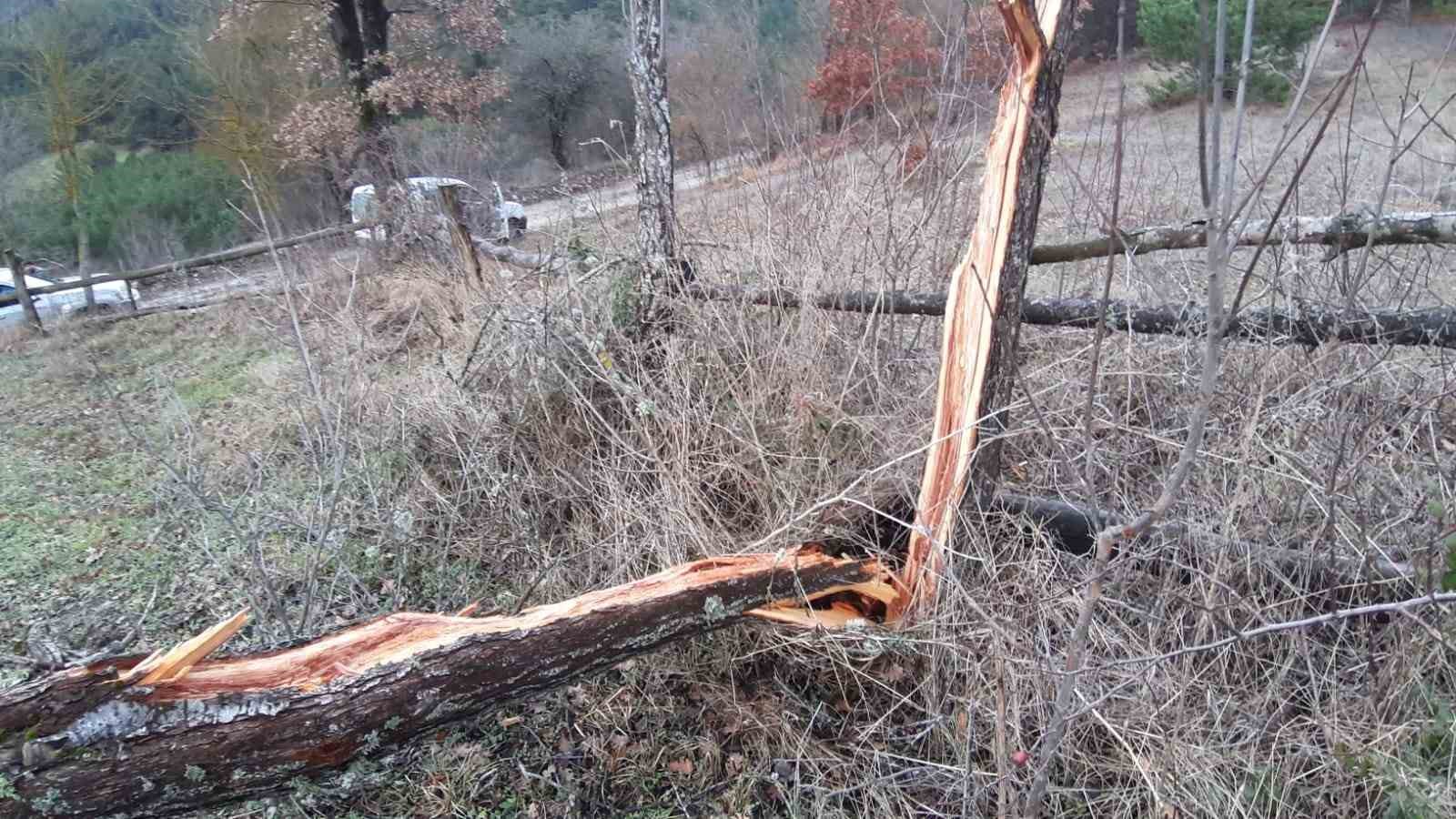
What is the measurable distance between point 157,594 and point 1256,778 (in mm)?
4210

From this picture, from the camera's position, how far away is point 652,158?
14.9 feet

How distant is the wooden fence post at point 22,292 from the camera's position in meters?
10.7

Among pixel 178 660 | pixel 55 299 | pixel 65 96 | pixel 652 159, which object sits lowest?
pixel 55 299

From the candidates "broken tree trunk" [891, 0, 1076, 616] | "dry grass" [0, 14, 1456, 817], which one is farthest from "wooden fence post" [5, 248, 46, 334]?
"broken tree trunk" [891, 0, 1076, 616]

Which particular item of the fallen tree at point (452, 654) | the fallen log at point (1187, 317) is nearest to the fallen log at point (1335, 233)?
the fallen log at point (1187, 317)

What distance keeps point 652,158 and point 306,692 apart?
3.16 m

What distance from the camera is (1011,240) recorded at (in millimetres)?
2914

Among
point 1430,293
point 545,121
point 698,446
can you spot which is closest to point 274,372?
point 698,446

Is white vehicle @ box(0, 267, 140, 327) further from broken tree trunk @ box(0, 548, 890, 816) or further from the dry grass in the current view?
broken tree trunk @ box(0, 548, 890, 816)

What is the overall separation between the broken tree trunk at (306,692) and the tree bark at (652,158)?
6.44 ft

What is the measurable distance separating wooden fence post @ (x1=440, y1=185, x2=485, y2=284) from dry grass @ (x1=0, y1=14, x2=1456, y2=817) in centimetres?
100

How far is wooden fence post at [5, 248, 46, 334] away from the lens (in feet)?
35.2

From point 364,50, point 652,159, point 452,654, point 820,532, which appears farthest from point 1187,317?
point 364,50

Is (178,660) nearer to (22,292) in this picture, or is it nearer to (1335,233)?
(1335,233)
